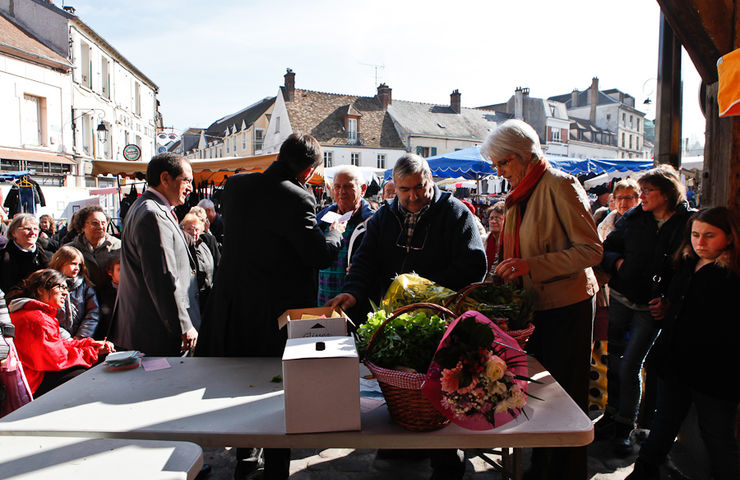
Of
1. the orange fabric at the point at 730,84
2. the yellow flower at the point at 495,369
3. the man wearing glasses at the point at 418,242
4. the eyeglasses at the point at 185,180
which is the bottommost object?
the yellow flower at the point at 495,369

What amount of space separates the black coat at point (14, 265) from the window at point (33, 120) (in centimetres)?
1403

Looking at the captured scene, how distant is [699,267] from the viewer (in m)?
2.52

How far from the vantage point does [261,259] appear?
2.39 m

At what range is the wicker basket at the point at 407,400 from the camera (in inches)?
58.4

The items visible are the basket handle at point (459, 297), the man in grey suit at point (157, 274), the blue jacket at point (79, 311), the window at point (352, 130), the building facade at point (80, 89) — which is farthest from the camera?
the window at point (352, 130)

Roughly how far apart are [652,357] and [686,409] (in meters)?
0.29

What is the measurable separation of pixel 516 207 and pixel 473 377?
1.31 metres

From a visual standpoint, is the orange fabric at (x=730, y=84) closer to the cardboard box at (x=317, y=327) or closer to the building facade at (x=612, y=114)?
the cardboard box at (x=317, y=327)

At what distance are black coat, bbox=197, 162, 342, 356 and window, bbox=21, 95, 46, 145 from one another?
17.3 meters

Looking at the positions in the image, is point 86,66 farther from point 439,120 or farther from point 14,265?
point 439,120


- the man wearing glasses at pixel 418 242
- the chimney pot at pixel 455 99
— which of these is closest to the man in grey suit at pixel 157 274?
the man wearing glasses at pixel 418 242

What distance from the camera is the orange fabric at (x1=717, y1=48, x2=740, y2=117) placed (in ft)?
7.24

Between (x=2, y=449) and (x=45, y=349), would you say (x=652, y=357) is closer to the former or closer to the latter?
(x=2, y=449)

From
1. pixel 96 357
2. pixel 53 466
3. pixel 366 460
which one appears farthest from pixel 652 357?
pixel 96 357
